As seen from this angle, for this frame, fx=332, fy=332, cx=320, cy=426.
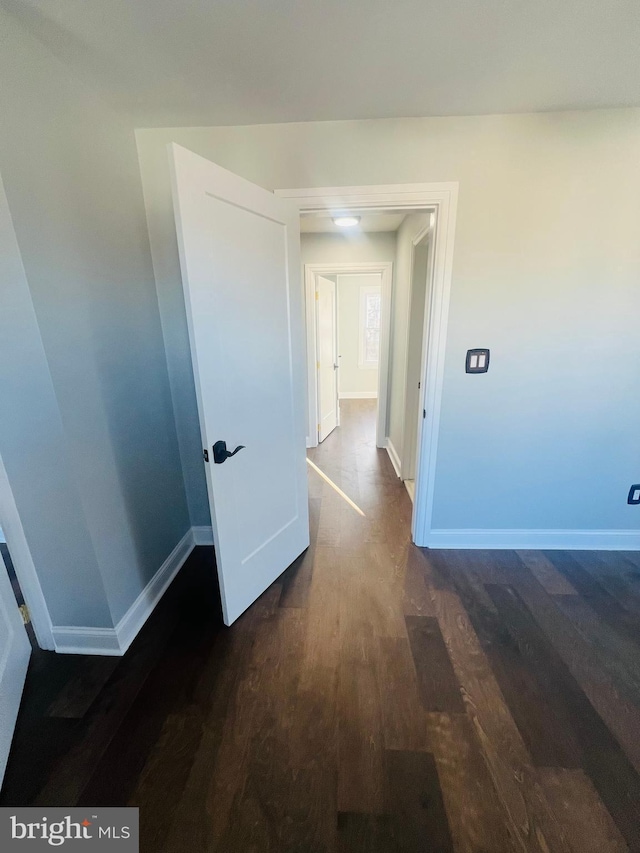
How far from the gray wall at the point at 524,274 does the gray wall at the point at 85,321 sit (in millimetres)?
247

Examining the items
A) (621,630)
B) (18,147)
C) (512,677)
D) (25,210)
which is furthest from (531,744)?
(18,147)

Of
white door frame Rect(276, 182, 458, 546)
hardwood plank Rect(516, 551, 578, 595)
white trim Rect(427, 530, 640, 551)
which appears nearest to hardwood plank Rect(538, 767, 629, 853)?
hardwood plank Rect(516, 551, 578, 595)

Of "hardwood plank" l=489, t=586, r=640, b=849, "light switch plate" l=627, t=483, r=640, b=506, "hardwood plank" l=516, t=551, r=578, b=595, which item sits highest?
"light switch plate" l=627, t=483, r=640, b=506

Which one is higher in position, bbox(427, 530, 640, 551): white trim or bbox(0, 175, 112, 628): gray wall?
bbox(0, 175, 112, 628): gray wall

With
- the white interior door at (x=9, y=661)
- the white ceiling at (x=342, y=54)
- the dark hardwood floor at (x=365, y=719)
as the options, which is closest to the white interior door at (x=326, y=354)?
the white ceiling at (x=342, y=54)

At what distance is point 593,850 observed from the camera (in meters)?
0.92

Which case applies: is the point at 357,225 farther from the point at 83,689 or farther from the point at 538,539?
the point at 83,689

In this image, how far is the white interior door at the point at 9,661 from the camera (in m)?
1.13

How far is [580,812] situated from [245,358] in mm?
1904

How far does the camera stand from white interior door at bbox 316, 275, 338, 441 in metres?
3.92

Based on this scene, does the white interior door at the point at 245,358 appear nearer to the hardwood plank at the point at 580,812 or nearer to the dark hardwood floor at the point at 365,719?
the dark hardwood floor at the point at 365,719

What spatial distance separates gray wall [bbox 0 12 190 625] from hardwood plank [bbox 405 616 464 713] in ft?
4.42

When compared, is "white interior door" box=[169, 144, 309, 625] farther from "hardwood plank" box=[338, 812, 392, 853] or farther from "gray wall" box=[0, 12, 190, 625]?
"hardwood plank" box=[338, 812, 392, 853]

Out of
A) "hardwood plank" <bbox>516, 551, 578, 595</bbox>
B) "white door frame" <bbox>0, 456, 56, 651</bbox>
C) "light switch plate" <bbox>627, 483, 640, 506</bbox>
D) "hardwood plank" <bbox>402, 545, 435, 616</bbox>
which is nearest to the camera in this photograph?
"white door frame" <bbox>0, 456, 56, 651</bbox>
